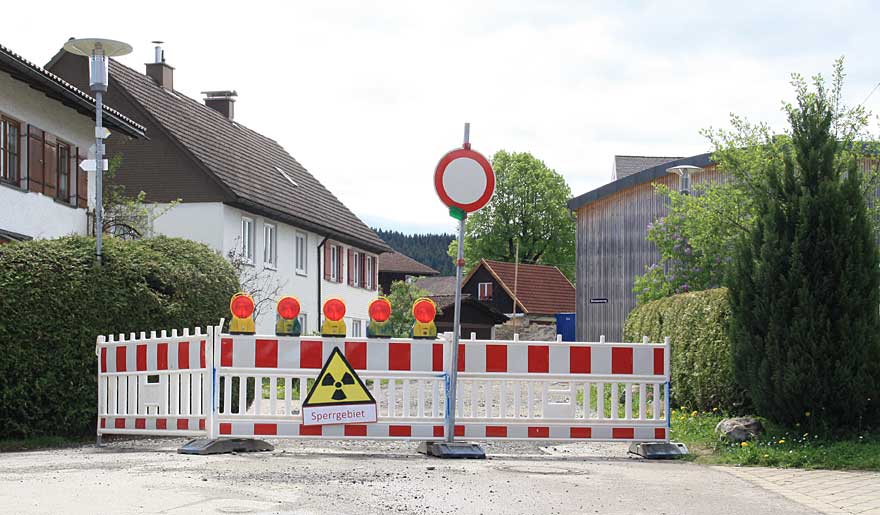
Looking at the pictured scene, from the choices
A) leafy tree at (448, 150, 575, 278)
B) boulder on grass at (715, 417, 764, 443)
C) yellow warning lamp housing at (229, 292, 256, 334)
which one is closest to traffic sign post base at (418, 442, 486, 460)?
yellow warning lamp housing at (229, 292, 256, 334)

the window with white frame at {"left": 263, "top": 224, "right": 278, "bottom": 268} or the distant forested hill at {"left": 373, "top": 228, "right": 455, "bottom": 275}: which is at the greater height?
the distant forested hill at {"left": 373, "top": 228, "right": 455, "bottom": 275}

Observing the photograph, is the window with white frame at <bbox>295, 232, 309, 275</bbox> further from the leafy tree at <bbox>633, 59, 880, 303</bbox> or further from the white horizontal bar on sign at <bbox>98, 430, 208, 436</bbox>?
the white horizontal bar on sign at <bbox>98, 430, 208, 436</bbox>

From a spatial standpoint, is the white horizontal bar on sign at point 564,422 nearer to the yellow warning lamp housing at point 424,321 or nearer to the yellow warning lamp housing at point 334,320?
the yellow warning lamp housing at point 424,321

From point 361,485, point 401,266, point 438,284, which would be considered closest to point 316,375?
point 361,485

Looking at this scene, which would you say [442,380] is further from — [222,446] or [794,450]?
[794,450]

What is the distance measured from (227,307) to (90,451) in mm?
3799

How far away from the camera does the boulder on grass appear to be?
43.3 ft

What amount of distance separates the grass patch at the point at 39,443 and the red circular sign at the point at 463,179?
554cm

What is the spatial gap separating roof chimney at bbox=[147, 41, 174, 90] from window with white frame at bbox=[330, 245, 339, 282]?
9505 mm

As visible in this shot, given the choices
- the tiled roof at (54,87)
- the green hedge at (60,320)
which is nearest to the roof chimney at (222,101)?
the tiled roof at (54,87)

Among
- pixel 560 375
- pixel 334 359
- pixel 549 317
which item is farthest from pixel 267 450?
pixel 549 317

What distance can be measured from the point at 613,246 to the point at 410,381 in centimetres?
3551

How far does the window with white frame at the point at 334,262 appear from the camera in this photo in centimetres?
5044

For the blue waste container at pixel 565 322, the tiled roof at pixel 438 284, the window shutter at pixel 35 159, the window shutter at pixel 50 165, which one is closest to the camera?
the window shutter at pixel 35 159
